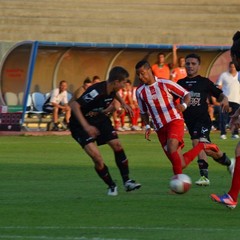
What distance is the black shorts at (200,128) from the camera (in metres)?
16.8

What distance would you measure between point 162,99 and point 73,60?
59.8 ft

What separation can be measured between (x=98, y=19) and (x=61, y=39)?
1835mm

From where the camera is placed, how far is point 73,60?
3344 centimetres

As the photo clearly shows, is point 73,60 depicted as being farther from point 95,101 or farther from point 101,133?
point 95,101

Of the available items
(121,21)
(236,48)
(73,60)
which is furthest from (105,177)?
(121,21)

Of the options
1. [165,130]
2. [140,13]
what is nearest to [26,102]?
[140,13]

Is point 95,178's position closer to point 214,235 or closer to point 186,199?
point 186,199

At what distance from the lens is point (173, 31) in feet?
126

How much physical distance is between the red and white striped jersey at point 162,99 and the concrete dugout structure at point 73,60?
1605 cm

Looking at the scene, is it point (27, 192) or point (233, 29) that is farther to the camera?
point (233, 29)

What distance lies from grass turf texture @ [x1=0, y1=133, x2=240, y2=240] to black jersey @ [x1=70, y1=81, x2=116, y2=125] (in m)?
1.04

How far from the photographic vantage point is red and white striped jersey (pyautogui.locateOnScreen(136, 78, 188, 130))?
15.4 meters

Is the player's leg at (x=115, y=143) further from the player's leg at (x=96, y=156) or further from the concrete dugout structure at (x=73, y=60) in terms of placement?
the concrete dugout structure at (x=73, y=60)

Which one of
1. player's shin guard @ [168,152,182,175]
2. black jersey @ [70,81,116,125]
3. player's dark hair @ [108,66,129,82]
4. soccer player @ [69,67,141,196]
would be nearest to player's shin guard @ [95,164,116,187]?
soccer player @ [69,67,141,196]
